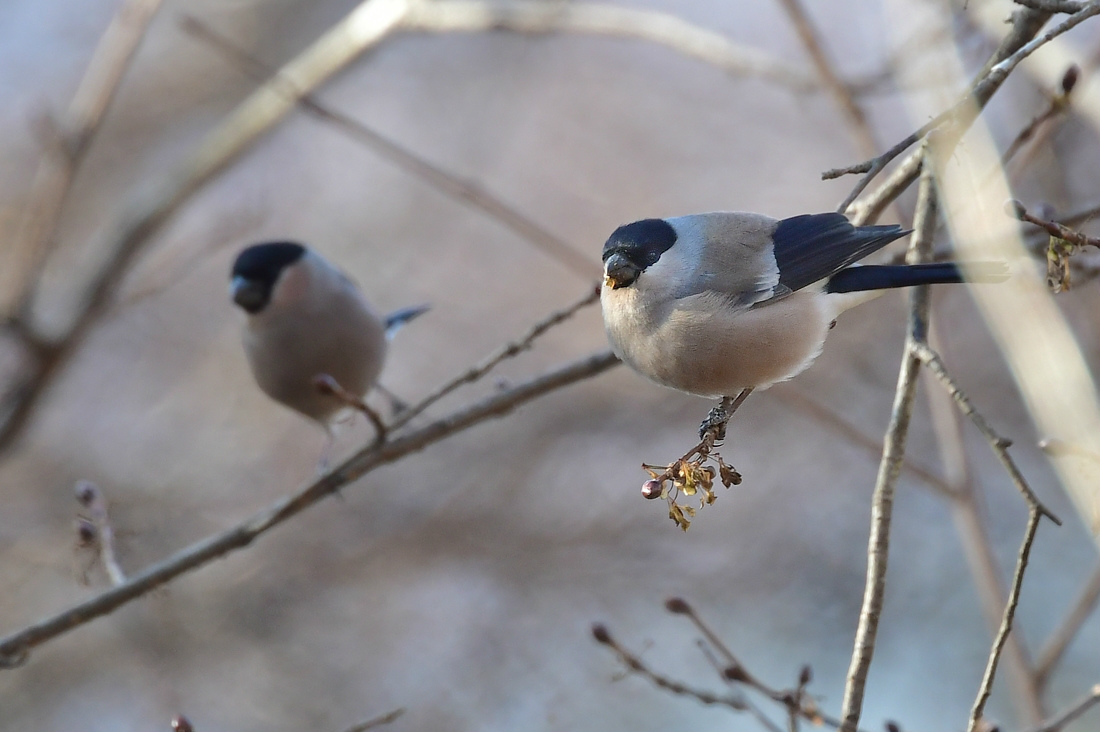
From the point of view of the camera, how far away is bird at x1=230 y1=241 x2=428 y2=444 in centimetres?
359

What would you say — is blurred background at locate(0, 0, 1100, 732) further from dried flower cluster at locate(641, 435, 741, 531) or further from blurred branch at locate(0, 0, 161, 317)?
dried flower cluster at locate(641, 435, 741, 531)

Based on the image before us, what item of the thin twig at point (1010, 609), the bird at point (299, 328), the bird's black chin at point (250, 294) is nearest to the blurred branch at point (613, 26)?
the bird at point (299, 328)

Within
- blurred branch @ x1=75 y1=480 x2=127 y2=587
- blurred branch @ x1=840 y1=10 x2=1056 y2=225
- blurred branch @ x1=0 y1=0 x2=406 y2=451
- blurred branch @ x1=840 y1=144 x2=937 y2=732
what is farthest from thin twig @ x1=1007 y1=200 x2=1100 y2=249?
blurred branch @ x1=0 y1=0 x2=406 y2=451

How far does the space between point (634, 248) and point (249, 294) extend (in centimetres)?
185

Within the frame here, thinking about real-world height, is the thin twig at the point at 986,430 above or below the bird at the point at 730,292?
below

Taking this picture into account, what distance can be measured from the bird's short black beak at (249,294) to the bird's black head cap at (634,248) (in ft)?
5.83

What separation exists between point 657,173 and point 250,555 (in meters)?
3.63

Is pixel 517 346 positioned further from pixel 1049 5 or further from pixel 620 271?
pixel 1049 5

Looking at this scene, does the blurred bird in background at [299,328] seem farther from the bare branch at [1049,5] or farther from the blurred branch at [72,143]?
the bare branch at [1049,5]

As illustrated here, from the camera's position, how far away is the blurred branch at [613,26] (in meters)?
3.65

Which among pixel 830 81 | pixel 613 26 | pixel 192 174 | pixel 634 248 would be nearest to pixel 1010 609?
pixel 634 248

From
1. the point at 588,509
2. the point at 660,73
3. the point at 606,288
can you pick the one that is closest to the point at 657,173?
the point at 660,73

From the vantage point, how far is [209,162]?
4.74 m

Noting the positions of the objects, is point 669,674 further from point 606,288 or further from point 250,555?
point 606,288
